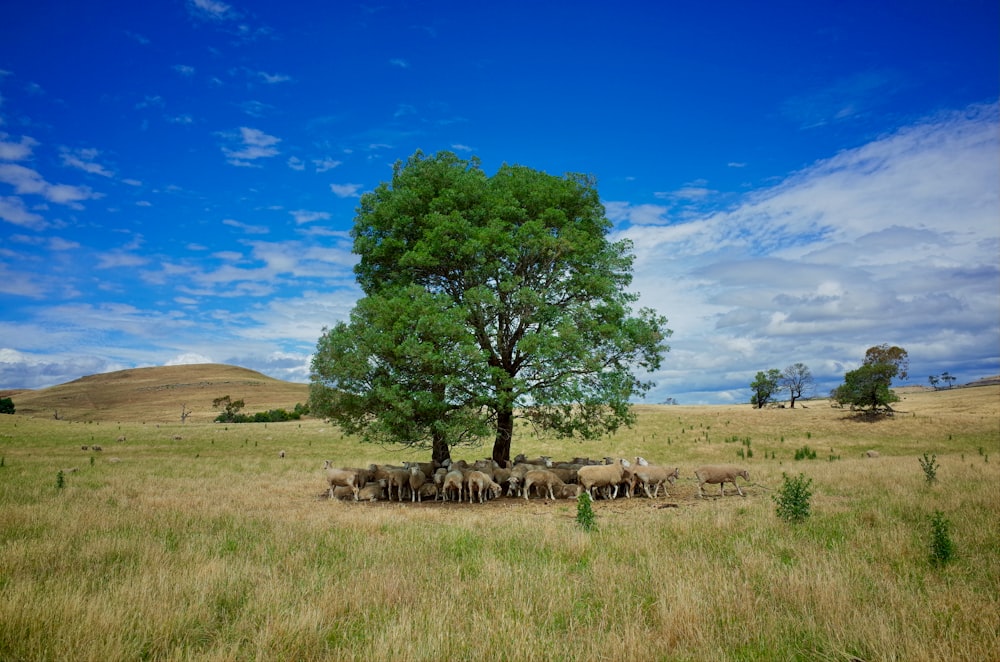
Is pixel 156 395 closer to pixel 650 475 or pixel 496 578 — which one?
pixel 650 475

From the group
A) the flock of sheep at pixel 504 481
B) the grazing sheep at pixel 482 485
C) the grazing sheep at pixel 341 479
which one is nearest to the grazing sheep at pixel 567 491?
the flock of sheep at pixel 504 481

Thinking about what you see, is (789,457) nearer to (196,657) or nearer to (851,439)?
(851,439)

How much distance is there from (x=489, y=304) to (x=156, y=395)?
131m

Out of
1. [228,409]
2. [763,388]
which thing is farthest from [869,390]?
[228,409]

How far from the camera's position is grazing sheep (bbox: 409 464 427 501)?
1887cm

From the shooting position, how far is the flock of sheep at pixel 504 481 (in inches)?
700

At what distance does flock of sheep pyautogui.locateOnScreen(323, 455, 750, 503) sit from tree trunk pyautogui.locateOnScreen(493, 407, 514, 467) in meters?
1.07

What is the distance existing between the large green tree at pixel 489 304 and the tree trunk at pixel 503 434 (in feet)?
0.29

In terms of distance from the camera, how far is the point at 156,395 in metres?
121

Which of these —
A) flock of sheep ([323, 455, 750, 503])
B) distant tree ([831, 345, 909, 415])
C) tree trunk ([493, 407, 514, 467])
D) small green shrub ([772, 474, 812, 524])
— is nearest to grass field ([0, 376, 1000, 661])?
small green shrub ([772, 474, 812, 524])

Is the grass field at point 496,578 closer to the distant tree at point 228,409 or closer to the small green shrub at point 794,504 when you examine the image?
the small green shrub at point 794,504

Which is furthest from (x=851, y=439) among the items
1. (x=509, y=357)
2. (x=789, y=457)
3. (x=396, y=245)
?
(x=396, y=245)

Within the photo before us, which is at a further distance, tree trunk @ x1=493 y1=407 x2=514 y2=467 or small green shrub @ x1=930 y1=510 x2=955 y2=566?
tree trunk @ x1=493 y1=407 x2=514 y2=467

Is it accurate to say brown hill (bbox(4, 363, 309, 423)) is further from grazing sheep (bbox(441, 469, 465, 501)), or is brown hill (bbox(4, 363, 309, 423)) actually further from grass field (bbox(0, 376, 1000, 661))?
grass field (bbox(0, 376, 1000, 661))
